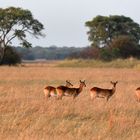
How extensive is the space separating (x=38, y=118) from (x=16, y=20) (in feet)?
178

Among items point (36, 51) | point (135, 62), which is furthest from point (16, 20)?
point (36, 51)

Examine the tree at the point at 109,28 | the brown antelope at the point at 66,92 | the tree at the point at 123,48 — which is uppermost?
the tree at the point at 109,28

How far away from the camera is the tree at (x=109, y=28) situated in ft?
248

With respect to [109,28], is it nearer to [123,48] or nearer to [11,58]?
[123,48]

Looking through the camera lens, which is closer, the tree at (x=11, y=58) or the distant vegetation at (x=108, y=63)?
the distant vegetation at (x=108, y=63)

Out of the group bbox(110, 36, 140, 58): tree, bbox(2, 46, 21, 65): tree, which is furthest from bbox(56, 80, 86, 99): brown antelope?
bbox(2, 46, 21, 65): tree

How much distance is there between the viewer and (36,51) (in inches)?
6565

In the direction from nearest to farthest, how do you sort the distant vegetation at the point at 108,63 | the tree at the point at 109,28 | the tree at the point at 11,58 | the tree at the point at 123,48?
the distant vegetation at the point at 108,63, the tree at the point at 123,48, the tree at the point at 11,58, the tree at the point at 109,28

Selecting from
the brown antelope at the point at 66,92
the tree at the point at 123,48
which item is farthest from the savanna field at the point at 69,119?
the tree at the point at 123,48

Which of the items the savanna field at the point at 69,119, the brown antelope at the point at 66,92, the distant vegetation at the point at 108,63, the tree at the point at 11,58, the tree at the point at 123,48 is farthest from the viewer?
the tree at the point at 11,58

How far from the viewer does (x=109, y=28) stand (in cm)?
7775

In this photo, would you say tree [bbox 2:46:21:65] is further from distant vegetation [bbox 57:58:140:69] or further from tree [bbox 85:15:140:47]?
tree [bbox 85:15:140:47]

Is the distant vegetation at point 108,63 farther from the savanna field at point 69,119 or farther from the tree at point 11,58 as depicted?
→ the savanna field at point 69,119

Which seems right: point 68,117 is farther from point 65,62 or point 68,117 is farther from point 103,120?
point 65,62
